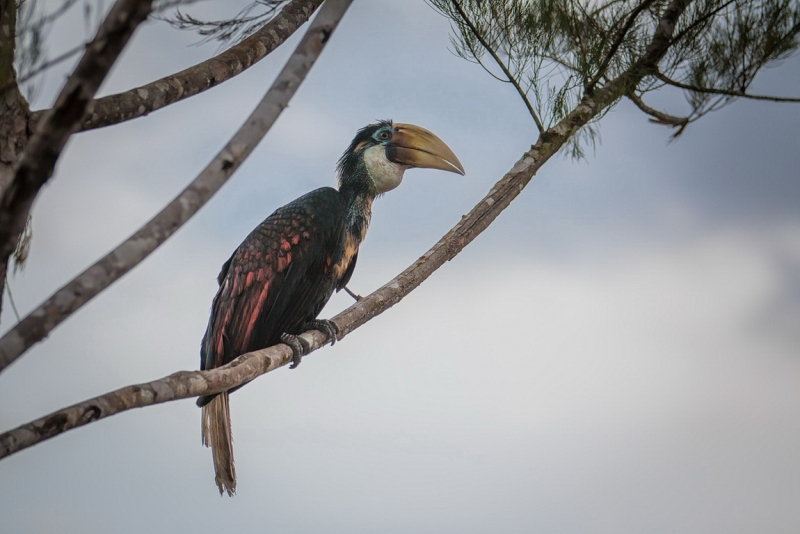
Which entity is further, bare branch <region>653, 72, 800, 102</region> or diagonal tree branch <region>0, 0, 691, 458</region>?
bare branch <region>653, 72, 800, 102</region>

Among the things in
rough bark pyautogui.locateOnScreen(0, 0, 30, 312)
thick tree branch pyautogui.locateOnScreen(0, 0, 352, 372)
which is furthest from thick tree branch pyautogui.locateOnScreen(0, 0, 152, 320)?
rough bark pyautogui.locateOnScreen(0, 0, 30, 312)

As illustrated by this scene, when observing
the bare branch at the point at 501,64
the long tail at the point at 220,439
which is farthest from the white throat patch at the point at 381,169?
the long tail at the point at 220,439

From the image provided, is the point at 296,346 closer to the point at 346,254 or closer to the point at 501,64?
the point at 346,254

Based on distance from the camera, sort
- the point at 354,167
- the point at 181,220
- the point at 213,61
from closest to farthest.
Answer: the point at 181,220 < the point at 213,61 < the point at 354,167

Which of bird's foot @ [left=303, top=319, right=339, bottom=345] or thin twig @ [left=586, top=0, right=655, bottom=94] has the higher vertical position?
thin twig @ [left=586, top=0, right=655, bottom=94]

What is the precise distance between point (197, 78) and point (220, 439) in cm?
100

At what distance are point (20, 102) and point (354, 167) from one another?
1177mm

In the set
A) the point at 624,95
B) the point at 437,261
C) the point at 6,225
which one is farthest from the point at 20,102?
the point at 624,95

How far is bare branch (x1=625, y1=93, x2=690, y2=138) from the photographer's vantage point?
2.99 meters

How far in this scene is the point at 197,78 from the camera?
203 cm

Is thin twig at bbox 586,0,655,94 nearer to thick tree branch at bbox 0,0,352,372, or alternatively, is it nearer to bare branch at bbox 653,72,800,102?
bare branch at bbox 653,72,800,102

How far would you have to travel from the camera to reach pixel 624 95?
289 centimetres

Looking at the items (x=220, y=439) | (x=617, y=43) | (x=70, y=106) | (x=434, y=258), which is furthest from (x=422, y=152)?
(x=70, y=106)

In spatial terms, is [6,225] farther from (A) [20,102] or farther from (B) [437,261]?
(B) [437,261]
